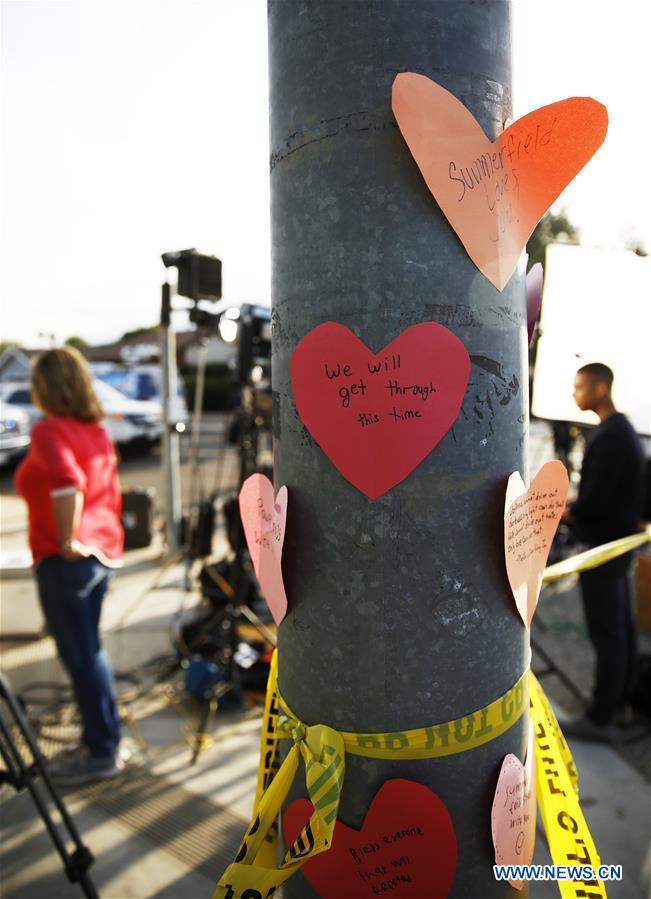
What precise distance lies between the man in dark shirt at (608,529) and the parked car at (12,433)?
37.7ft

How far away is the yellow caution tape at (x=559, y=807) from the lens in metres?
0.98

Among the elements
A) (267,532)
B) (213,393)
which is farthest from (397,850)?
(213,393)

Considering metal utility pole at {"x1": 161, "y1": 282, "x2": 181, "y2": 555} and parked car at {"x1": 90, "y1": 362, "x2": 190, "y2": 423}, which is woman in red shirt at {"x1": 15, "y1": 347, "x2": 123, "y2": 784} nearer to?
metal utility pole at {"x1": 161, "y1": 282, "x2": 181, "y2": 555}

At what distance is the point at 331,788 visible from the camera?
0.87m

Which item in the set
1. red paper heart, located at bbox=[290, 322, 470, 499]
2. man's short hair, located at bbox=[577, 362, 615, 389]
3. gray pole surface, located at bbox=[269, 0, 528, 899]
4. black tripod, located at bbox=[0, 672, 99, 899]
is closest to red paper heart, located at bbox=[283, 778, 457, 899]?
gray pole surface, located at bbox=[269, 0, 528, 899]

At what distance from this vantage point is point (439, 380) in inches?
32.1

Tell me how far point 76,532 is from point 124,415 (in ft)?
35.5

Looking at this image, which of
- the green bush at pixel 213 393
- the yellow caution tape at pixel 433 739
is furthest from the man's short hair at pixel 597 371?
the green bush at pixel 213 393

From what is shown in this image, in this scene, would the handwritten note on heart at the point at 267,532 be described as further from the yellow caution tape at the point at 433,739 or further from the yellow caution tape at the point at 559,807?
the yellow caution tape at the point at 559,807

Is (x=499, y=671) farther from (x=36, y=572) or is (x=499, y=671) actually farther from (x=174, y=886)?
(x=36, y=572)

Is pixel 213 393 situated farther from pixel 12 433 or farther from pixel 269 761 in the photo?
pixel 269 761

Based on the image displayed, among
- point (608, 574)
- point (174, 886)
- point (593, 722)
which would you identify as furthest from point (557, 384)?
point (174, 886)

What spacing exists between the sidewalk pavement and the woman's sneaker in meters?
0.05

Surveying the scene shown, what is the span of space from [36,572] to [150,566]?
3.54 m
